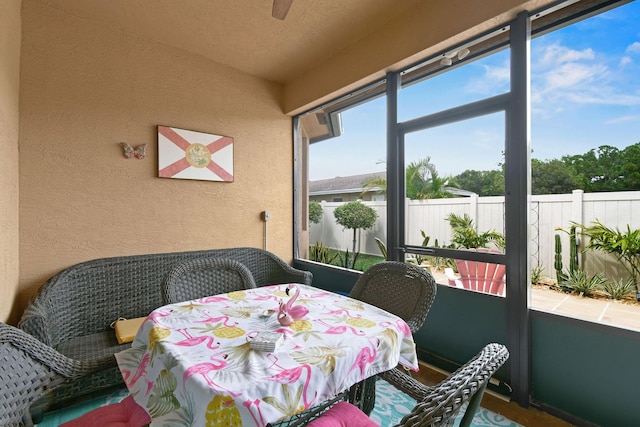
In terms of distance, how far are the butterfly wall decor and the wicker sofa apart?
89 centimetres

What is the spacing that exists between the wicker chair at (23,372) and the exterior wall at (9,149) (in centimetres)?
91

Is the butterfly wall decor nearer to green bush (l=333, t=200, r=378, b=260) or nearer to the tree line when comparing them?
green bush (l=333, t=200, r=378, b=260)

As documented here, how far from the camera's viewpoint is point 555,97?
1.98 meters

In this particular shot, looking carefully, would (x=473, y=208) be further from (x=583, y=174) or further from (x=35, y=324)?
(x=35, y=324)

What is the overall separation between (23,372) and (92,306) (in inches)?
56.7

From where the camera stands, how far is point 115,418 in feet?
3.94

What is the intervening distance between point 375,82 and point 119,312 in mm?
3011

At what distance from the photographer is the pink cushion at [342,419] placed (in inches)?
44.3

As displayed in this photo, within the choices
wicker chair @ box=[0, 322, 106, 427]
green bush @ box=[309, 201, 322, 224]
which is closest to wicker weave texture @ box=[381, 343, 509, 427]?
wicker chair @ box=[0, 322, 106, 427]

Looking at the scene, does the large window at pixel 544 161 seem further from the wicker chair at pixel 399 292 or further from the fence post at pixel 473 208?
the wicker chair at pixel 399 292

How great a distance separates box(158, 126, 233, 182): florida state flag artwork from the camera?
2.82m

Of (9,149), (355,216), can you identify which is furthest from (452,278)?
(9,149)

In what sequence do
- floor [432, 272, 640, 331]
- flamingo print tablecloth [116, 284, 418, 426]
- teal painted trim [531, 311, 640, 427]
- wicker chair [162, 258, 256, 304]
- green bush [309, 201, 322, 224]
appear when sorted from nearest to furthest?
flamingo print tablecloth [116, 284, 418, 426] → teal painted trim [531, 311, 640, 427] → floor [432, 272, 640, 331] → wicker chair [162, 258, 256, 304] → green bush [309, 201, 322, 224]

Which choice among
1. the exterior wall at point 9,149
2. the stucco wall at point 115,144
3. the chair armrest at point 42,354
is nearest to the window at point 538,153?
the stucco wall at point 115,144
